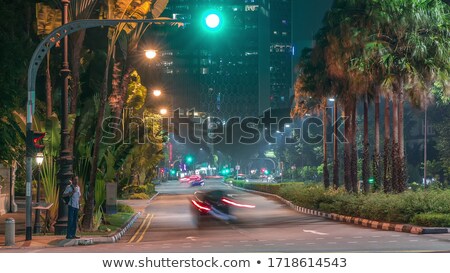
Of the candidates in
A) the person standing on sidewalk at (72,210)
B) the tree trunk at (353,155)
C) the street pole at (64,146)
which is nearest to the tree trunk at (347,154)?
the tree trunk at (353,155)

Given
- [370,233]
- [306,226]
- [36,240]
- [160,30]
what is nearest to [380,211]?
[306,226]

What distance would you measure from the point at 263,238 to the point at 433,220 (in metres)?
7.30

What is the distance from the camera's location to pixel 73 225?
28.2m

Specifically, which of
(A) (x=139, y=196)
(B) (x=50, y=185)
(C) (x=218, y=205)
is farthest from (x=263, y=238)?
(A) (x=139, y=196)

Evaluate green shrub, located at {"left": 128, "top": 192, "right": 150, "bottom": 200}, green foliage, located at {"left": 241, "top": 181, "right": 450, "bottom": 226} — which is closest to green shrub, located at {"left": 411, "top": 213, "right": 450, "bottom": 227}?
green foliage, located at {"left": 241, "top": 181, "right": 450, "bottom": 226}

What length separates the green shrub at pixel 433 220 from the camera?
31.9m

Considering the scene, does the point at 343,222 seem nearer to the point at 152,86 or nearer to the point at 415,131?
the point at 152,86

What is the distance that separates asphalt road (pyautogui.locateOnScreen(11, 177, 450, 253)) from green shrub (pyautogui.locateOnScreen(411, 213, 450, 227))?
5.42 ft

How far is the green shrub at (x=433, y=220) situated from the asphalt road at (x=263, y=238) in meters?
1.65

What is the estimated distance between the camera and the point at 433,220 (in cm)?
3209

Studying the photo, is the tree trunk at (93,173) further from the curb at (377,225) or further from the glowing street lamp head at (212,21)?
the glowing street lamp head at (212,21)

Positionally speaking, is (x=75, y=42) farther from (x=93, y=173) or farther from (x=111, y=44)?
(x=93, y=173)

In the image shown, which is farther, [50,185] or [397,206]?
[397,206]

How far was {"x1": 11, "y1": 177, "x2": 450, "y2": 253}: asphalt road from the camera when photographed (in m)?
23.4
